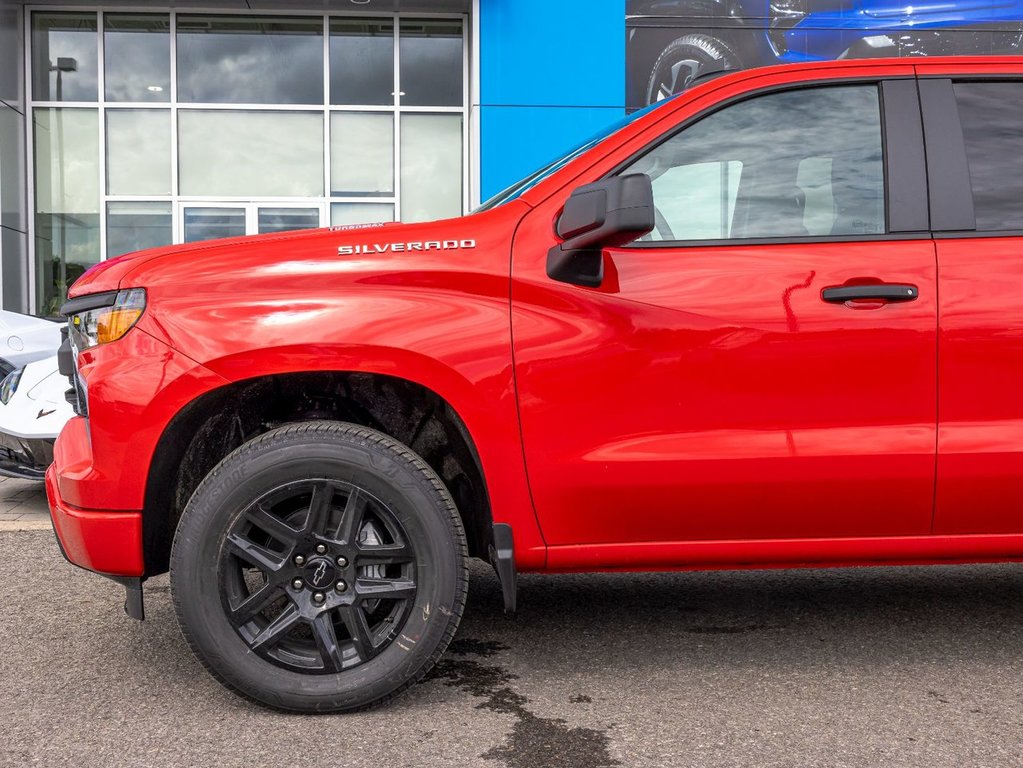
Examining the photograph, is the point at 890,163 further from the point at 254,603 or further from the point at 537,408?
the point at 254,603

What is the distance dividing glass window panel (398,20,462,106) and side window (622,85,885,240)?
1261 cm

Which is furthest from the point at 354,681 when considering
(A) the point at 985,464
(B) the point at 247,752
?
(A) the point at 985,464

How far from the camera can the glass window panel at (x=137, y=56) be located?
15188 millimetres

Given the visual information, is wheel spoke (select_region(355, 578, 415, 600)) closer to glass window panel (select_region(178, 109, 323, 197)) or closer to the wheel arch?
the wheel arch

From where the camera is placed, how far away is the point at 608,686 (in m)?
3.21

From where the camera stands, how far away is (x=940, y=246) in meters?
3.05

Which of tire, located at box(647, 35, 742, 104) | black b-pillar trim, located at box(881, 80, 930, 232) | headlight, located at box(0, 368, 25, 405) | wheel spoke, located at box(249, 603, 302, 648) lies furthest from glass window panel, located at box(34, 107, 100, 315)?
black b-pillar trim, located at box(881, 80, 930, 232)

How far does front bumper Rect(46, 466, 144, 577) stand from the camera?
2.96 metres

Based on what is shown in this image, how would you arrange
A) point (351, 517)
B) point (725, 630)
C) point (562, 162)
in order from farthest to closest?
point (725, 630) < point (562, 162) < point (351, 517)

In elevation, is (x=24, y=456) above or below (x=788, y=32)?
below

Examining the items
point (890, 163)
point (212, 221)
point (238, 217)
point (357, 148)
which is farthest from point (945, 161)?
point (212, 221)

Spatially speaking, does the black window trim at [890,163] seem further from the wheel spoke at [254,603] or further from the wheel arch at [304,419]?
the wheel spoke at [254,603]

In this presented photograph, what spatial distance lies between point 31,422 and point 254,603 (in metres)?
3.60

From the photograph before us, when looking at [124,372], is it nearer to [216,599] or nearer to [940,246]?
[216,599]
